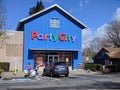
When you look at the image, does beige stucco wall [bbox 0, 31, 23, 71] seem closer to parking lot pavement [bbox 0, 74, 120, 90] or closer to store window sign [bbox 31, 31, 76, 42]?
store window sign [bbox 31, 31, 76, 42]

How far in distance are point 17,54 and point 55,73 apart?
11.5m

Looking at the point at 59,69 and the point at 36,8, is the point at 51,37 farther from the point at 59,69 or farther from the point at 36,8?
the point at 36,8

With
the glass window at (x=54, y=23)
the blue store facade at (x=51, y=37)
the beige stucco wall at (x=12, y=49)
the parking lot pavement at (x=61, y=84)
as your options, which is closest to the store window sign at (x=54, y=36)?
the blue store facade at (x=51, y=37)

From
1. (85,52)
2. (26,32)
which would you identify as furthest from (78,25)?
(85,52)

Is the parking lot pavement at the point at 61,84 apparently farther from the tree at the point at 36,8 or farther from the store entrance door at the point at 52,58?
the tree at the point at 36,8

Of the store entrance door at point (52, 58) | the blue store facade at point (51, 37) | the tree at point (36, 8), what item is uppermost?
the tree at point (36, 8)

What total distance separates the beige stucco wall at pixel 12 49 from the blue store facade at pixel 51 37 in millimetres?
665

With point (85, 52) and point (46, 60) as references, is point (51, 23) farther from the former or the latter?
point (85, 52)

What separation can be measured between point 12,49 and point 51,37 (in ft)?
19.1

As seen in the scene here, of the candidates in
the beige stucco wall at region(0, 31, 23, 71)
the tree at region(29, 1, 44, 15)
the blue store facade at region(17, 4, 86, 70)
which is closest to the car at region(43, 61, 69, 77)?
the blue store facade at region(17, 4, 86, 70)

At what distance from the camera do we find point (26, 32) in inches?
1660

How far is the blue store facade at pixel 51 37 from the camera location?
139ft

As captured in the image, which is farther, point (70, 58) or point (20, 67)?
point (70, 58)

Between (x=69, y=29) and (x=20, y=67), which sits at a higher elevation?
(x=69, y=29)
